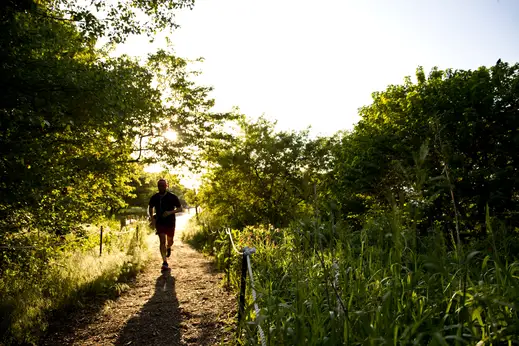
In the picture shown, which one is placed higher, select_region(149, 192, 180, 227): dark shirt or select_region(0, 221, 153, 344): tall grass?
select_region(149, 192, 180, 227): dark shirt

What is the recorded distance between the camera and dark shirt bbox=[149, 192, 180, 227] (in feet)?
23.8

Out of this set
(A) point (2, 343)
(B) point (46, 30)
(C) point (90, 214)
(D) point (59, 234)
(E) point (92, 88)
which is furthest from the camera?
(C) point (90, 214)

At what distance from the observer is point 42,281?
193 inches

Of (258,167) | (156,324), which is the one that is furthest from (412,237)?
(258,167)

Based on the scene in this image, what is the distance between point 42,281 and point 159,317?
216 cm

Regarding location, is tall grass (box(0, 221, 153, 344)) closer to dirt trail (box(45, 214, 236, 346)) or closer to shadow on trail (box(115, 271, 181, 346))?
dirt trail (box(45, 214, 236, 346))

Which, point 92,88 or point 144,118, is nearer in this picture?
point 92,88

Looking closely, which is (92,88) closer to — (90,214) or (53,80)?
(53,80)

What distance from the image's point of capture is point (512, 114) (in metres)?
5.46

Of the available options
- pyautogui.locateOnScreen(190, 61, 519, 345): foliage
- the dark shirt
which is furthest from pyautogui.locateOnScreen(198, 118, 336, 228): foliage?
the dark shirt

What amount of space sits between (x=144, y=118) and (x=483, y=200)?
29.1 feet

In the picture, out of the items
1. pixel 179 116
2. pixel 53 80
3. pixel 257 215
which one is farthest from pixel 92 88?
pixel 257 215

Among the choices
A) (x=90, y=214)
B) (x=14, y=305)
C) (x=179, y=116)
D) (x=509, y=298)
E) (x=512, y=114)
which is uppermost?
(x=179, y=116)

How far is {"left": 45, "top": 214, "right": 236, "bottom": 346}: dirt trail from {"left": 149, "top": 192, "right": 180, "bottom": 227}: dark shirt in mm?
1413
